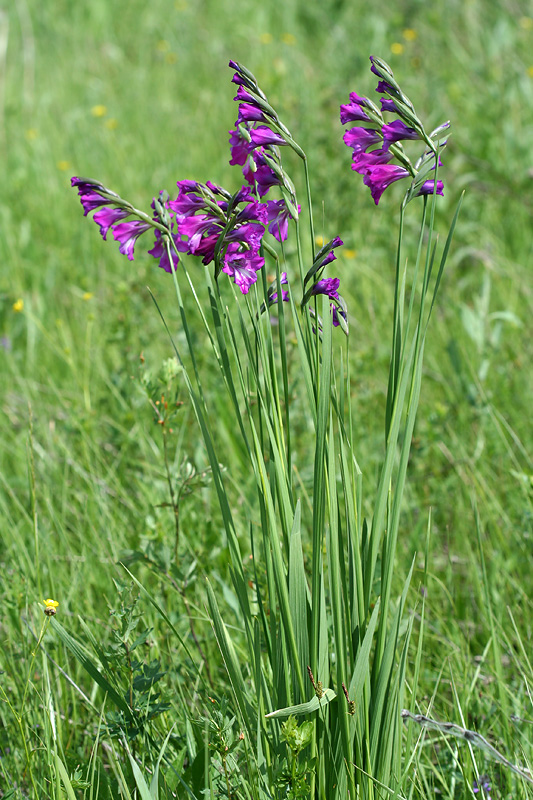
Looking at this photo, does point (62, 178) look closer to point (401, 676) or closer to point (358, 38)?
point (358, 38)

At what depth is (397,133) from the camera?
832 mm

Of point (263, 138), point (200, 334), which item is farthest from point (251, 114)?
point (200, 334)

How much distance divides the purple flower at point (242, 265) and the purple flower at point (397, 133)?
0.69 feet

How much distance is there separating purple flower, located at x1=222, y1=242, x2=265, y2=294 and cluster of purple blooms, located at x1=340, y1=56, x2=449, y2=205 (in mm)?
171

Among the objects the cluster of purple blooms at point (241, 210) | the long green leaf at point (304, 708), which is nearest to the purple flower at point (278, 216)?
the cluster of purple blooms at point (241, 210)

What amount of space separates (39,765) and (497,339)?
2.01 m

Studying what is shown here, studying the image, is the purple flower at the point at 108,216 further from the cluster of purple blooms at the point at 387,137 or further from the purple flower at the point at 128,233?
the cluster of purple blooms at the point at 387,137

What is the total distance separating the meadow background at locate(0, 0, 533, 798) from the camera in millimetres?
1384

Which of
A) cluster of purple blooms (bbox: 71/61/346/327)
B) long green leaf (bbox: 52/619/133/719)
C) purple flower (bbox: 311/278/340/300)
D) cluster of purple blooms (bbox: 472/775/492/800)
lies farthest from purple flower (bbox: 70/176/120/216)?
cluster of purple blooms (bbox: 472/775/492/800)

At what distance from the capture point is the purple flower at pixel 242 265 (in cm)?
88

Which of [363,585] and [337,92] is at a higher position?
[337,92]

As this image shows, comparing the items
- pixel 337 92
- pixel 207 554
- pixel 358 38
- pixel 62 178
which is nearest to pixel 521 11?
pixel 358 38

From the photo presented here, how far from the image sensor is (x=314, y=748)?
90 cm

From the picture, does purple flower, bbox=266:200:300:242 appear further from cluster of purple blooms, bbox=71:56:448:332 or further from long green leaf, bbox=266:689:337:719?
long green leaf, bbox=266:689:337:719
